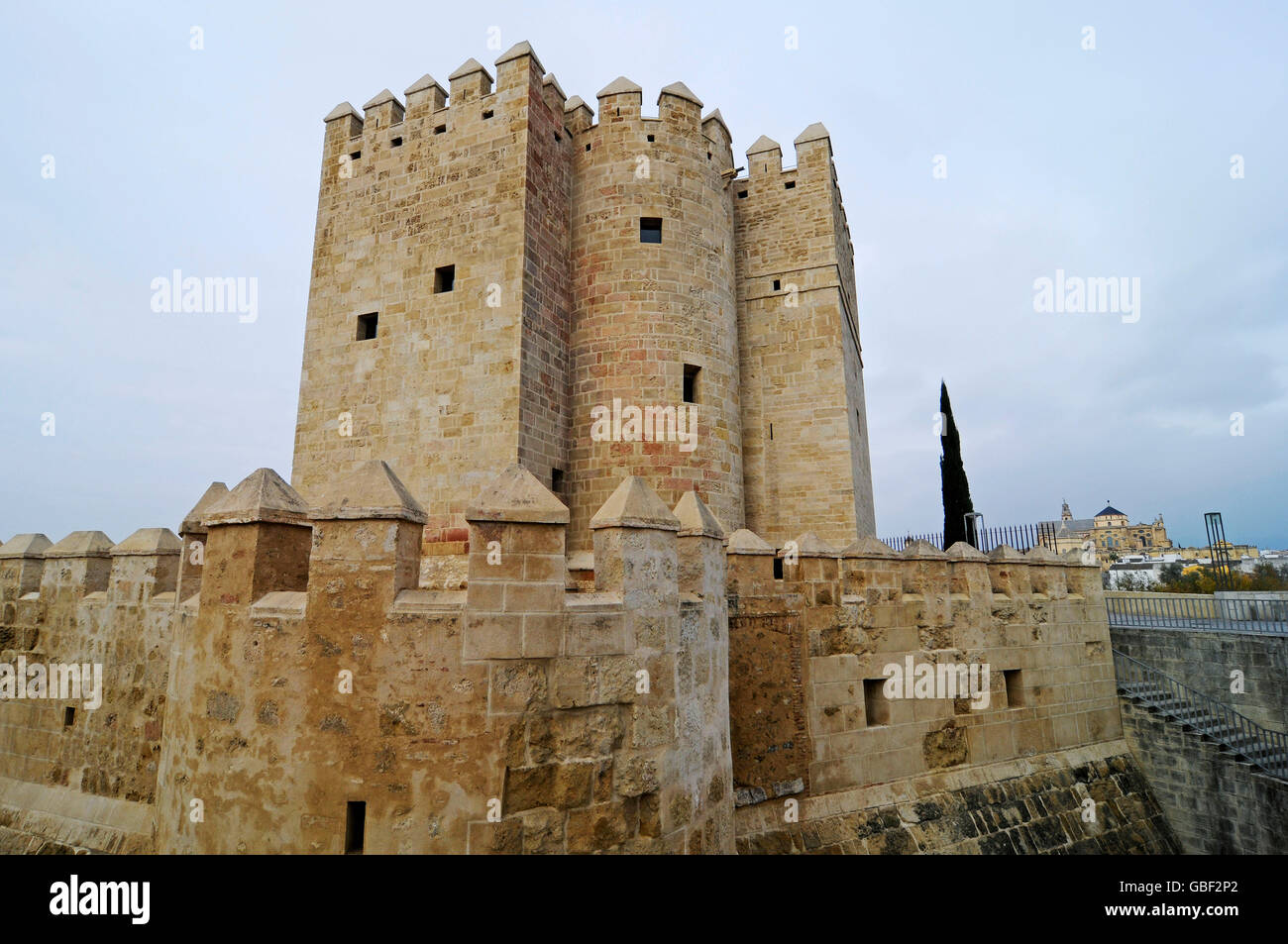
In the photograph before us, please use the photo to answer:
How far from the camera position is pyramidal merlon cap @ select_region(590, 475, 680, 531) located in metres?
4.34

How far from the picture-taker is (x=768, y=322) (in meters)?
14.2

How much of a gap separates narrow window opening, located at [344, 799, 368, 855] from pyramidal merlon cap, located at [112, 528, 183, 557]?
4970 mm

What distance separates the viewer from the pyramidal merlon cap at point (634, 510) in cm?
434

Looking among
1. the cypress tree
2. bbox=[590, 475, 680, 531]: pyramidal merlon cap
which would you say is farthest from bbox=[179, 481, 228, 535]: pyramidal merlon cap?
the cypress tree

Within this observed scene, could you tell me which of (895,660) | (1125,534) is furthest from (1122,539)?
(895,660)

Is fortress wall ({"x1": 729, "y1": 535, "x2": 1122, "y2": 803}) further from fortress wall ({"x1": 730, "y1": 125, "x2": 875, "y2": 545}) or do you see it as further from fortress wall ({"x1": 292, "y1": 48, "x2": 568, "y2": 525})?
fortress wall ({"x1": 292, "y1": 48, "x2": 568, "y2": 525})

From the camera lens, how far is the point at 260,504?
4238mm

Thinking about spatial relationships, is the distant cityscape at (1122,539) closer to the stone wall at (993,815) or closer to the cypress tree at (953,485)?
the cypress tree at (953,485)

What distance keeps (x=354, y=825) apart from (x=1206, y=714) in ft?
46.9

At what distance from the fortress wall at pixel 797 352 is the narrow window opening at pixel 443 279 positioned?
657 cm

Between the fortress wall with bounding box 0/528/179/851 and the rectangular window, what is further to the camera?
the rectangular window

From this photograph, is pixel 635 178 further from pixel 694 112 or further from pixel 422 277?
pixel 422 277
